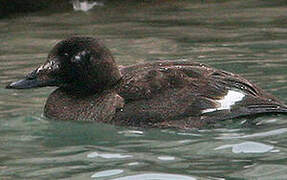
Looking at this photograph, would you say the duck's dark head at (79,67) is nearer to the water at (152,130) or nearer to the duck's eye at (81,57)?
the duck's eye at (81,57)

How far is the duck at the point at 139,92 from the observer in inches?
307

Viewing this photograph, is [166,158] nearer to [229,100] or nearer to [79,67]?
[229,100]

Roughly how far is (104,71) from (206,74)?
854 millimetres

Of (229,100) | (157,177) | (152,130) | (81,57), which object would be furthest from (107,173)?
(81,57)

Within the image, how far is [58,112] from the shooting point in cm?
832

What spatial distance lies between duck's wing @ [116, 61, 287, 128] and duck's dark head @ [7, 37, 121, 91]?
0.28 m

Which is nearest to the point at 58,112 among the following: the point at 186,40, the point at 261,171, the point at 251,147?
the point at 251,147

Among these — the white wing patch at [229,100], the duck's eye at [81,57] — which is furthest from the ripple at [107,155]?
the duck's eye at [81,57]

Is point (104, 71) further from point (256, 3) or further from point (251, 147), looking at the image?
point (256, 3)

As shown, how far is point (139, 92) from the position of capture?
794 centimetres

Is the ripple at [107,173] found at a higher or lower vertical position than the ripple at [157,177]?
lower

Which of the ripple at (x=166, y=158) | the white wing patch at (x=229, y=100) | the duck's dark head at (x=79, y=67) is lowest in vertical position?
the ripple at (x=166, y=158)

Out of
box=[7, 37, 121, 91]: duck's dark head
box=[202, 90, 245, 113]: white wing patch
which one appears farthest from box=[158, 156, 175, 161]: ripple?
box=[7, 37, 121, 91]: duck's dark head

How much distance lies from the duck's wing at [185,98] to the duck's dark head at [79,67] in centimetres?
28
